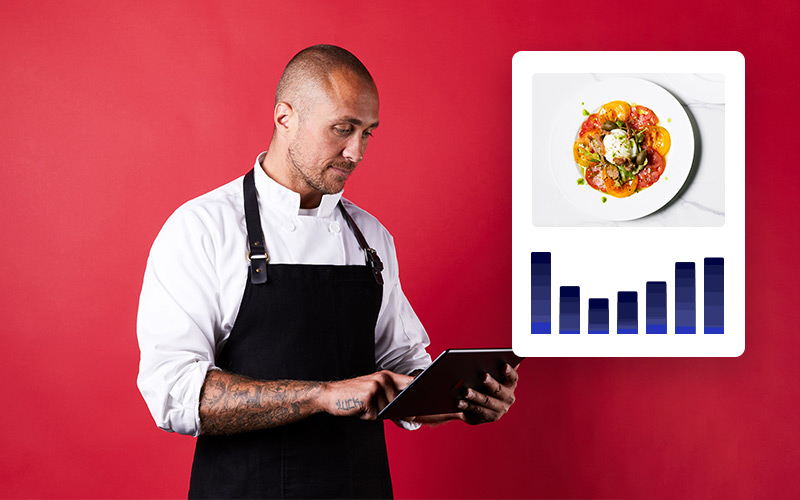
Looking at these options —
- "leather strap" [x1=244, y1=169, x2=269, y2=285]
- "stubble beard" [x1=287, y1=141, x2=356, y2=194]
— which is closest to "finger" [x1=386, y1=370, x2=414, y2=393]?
"leather strap" [x1=244, y1=169, x2=269, y2=285]

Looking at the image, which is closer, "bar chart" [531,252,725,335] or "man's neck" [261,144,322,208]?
"man's neck" [261,144,322,208]

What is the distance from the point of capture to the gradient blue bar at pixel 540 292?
64.2 inches

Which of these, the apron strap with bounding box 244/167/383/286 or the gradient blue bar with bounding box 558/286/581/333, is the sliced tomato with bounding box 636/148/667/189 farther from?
the apron strap with bounding box 244/167/383/286

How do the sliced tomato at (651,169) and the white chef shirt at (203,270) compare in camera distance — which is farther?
the sliced tomato at (651,169)

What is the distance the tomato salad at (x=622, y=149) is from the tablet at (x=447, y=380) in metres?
0.46

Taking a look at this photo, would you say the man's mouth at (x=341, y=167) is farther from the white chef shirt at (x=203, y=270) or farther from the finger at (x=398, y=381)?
the finger at (x=398, y=381)

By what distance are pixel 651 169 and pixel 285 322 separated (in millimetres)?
805

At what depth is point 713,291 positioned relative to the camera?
164 centimetres

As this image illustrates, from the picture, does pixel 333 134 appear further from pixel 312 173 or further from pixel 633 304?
pixel 633 304

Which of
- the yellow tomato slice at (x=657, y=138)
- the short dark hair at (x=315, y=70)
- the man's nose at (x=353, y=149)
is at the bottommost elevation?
the man's nose at (x=353, y=149)

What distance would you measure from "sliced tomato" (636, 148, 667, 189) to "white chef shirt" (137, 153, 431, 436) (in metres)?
0.60

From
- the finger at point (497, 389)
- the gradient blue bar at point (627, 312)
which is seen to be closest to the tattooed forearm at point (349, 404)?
the finger at point (497, 389)

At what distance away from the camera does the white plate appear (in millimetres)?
1591

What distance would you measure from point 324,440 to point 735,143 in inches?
41.2
